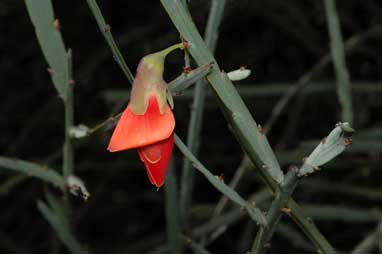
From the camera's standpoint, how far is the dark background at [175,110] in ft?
5.92

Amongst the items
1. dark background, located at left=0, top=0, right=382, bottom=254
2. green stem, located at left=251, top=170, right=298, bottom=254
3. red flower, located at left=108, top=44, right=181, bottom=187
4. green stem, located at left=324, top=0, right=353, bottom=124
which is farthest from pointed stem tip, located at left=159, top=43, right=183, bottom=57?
dark background, located at left=0, top=0, right=382, bottom=254

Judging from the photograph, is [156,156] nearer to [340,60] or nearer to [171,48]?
[171,48]

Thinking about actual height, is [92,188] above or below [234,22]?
below

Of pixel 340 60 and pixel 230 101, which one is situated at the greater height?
pixel 230 101

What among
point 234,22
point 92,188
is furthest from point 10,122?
point 234,22

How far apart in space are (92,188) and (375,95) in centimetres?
76

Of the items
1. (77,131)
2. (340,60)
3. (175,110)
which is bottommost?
(175,110)

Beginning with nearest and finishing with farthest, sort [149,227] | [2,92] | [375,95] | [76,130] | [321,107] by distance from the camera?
[76,130] → [375,95] → [321,107] → [149,227] → [2,92]

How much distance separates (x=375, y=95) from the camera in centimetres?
180

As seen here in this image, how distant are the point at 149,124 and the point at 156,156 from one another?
0.03 meters

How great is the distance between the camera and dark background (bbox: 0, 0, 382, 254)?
71.1 inches

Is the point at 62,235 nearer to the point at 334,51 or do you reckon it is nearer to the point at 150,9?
the point at 334,51

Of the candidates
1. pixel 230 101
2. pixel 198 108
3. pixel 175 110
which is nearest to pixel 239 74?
pixel 230 101

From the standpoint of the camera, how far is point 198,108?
104cm
